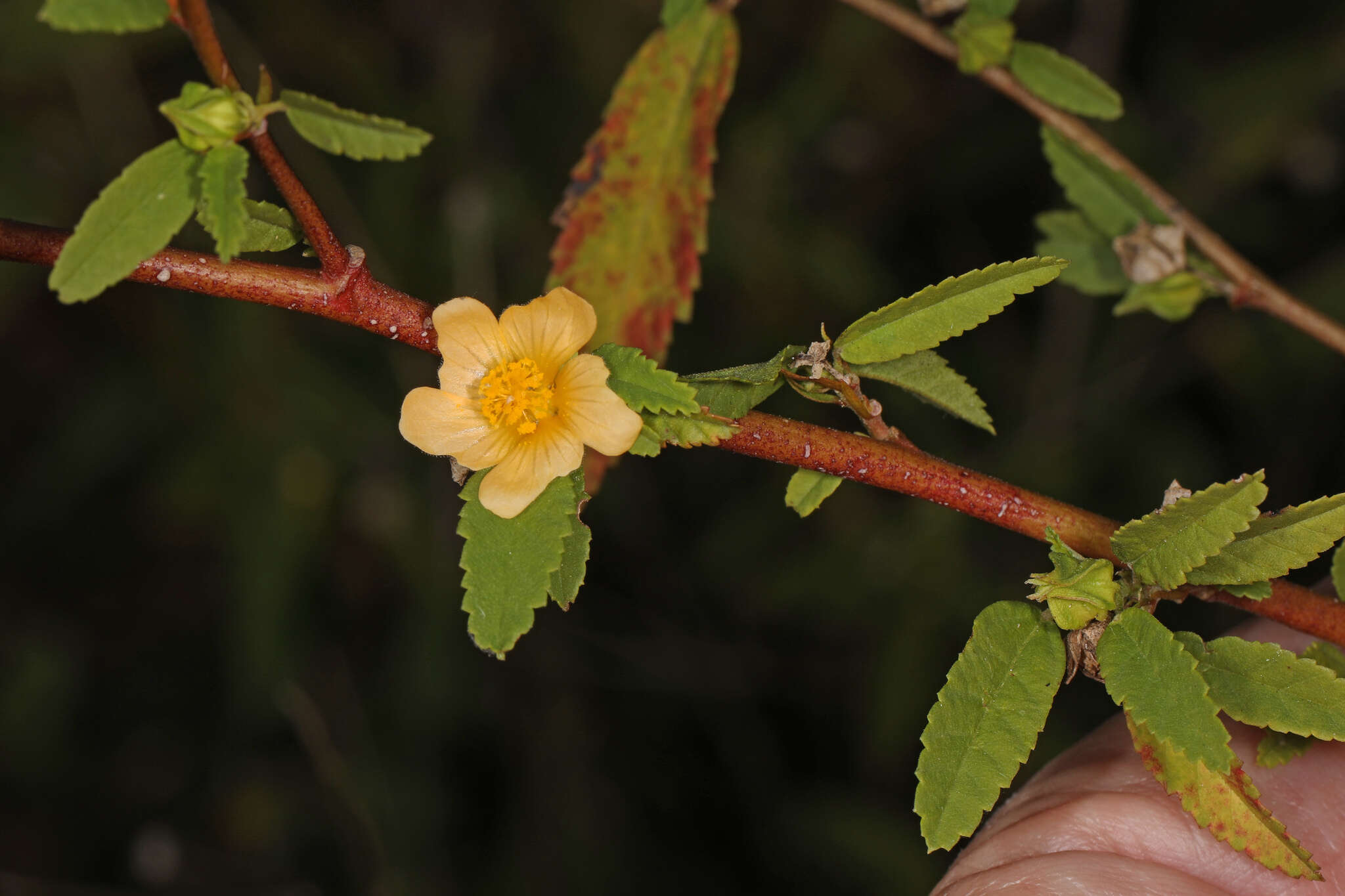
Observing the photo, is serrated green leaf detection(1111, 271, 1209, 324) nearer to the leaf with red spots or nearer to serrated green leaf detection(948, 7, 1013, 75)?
serrated green leaf detection(948, 7, 1013, 75)

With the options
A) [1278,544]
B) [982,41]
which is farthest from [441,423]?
[982,41]

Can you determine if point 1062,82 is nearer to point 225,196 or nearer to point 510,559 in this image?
point 510,559

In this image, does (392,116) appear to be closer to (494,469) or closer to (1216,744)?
(494,469)

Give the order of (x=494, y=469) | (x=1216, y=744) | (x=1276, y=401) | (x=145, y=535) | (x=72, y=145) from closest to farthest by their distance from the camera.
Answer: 1. (x=1216, y=744)
2. (x=494, y=469)
3. (x=1276, y=401)
4. (x=72, y=145)
5. (x=145, y=535)

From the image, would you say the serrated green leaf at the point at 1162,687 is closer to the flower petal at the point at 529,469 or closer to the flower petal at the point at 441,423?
the flower petal at the point at 529,469

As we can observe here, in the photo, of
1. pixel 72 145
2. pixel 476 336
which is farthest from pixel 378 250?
pixel 476 336

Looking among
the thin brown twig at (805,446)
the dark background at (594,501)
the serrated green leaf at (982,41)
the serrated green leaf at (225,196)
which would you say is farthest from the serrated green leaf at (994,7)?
the dark background at (594,501)
